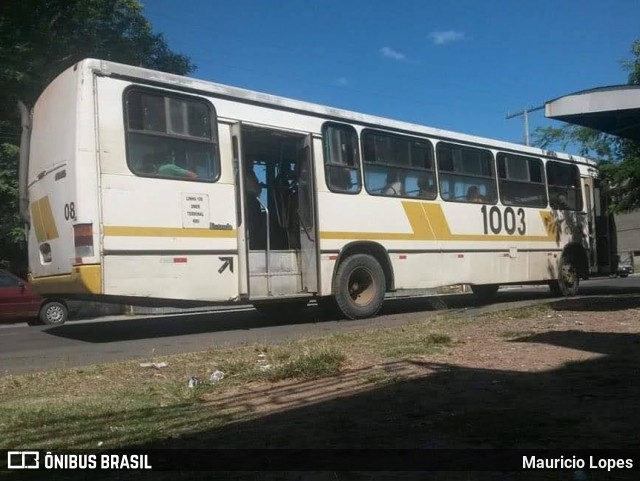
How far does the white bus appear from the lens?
801cm

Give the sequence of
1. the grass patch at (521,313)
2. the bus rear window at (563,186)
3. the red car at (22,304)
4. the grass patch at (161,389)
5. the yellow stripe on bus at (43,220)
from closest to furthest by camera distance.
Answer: the grass patch at (161,389)
the yellow stripe on bus at (43,220)
the grass patch at (521,313)
the red car at (22,304)
the bus rear window at (563,186)

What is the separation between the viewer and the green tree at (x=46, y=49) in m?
16.9

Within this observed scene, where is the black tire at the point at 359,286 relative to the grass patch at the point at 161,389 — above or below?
above

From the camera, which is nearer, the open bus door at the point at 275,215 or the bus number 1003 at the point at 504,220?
the open bus door at the point at 275,215

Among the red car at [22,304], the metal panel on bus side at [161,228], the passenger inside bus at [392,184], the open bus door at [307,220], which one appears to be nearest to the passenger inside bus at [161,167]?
the metal panel on bus side at [161,228]

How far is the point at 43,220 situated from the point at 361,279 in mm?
5093

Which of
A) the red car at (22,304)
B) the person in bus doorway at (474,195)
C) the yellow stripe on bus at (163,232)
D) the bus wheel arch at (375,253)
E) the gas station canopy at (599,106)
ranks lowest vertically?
the red car at (22,304)

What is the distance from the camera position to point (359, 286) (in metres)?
11.1

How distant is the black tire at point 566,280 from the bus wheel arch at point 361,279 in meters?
5.46

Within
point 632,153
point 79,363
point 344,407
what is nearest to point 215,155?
point 79,363

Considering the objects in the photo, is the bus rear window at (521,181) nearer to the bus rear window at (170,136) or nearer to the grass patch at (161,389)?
the grass patch at (161,389)

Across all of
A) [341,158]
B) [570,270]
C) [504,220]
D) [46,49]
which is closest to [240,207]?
[341,158]

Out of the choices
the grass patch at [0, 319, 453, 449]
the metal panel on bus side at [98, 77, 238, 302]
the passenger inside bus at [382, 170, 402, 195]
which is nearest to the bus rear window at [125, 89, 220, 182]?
the metal panel on bus side at [98, 77, 238, 302]

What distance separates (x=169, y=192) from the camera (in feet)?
27.7
